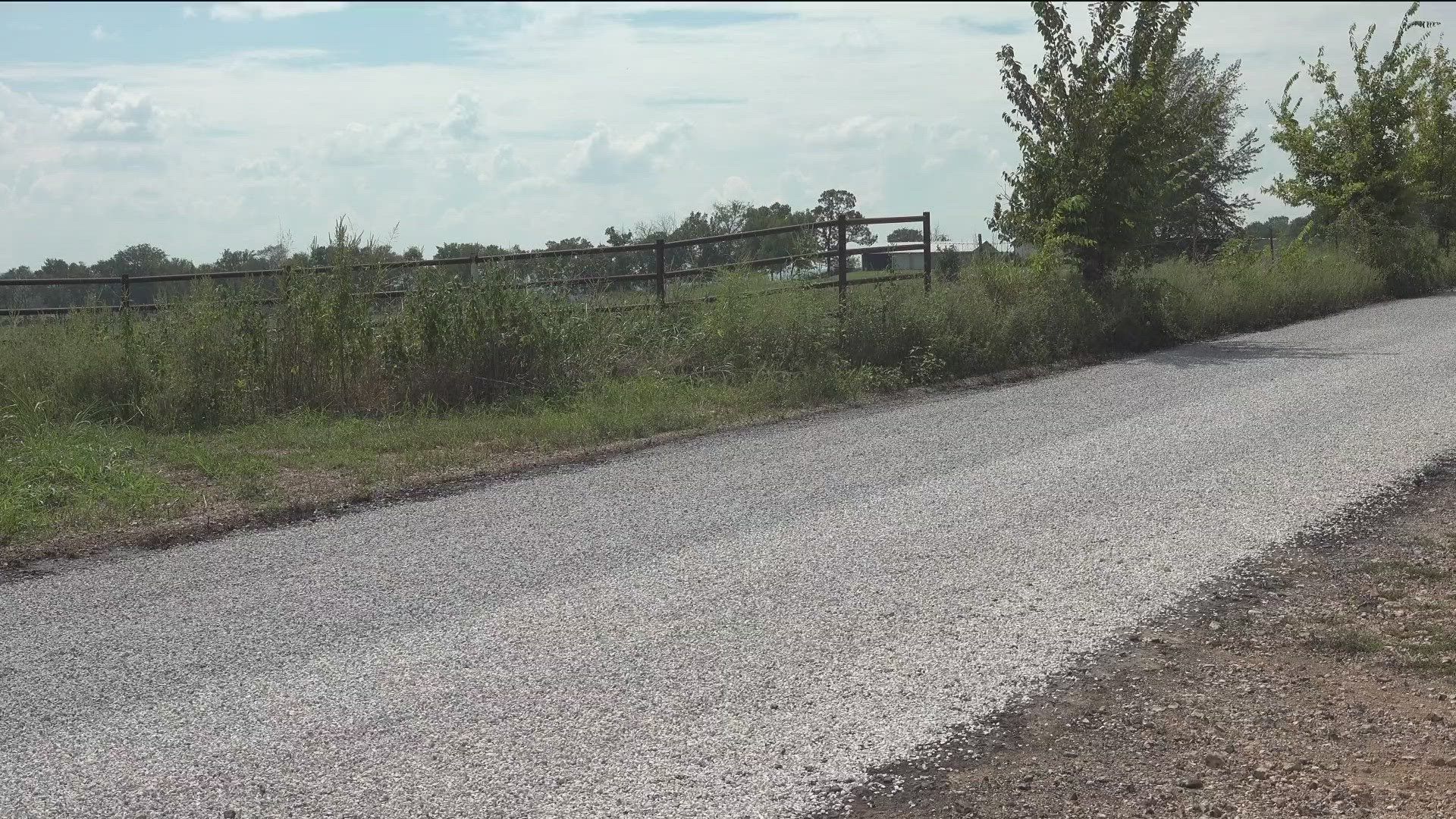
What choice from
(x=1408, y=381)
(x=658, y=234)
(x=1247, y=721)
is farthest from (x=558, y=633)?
(x=658, y=234)

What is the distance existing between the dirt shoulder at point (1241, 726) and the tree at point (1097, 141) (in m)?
12.6

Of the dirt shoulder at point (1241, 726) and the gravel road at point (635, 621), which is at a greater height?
the gravel road at point (635, 621)

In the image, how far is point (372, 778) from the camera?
13.3 feet

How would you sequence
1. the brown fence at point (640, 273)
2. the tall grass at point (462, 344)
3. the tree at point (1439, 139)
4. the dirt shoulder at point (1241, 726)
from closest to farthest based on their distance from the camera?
the dirt shoulder at point (1241, 726)
the tall grass at point (462, 344)
the brown fence at point (640, 273)
the tree at point (1439, 139)

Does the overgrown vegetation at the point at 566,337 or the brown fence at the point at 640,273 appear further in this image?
the brown fence at the point at 640,273

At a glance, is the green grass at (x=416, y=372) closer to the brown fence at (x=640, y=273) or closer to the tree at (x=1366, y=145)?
the brown fence at (x=640, y=273)

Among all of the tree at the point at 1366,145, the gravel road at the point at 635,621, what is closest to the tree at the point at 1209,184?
the tree at the point at 1366,145

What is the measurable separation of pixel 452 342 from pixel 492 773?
9.37 metres

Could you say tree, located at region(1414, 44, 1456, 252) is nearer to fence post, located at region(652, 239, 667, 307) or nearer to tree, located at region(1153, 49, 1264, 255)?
tree, located at region(1153, 49, 1264, 255)

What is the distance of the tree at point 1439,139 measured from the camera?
104 feet

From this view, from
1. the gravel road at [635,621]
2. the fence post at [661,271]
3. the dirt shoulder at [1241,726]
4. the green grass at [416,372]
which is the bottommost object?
the dirt shoulder at [1241,726]

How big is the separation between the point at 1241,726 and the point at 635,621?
255cm

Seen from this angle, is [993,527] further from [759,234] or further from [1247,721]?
[759,234]

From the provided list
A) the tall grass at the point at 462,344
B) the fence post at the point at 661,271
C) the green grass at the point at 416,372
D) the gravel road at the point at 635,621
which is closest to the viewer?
the gravel road at the point at 635,621
